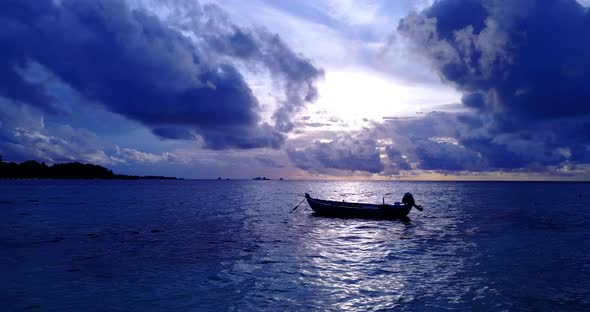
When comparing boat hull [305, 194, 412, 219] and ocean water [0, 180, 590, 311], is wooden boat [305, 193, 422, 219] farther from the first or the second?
ocean water [0, 180, 590, 311]

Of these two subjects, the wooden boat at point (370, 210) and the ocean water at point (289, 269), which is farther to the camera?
the wooden boat at point (370, 210)

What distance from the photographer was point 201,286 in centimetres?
1593

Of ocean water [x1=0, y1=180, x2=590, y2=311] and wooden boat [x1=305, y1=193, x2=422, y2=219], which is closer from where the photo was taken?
ocean water [x1=0, y1=180, x2=590, y2=311]

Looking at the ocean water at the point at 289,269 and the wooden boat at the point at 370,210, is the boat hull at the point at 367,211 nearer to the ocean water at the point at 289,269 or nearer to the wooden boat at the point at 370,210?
the wooden boat at the point at 370,210

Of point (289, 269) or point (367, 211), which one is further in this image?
point (367, 211)

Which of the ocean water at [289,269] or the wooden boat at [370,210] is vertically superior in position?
the wooden boat at [370,210]

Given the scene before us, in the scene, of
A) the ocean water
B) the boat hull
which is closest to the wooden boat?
the boat hull

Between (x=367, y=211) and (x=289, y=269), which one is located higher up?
(x=367, y=211)

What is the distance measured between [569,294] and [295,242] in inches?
662

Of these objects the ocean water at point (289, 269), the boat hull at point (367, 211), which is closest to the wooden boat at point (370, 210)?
the boat hull at point (367, 211)

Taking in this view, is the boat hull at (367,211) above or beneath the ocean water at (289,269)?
above

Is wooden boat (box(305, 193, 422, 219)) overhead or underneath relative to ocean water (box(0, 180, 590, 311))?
overhead

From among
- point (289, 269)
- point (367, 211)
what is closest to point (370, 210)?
point (367, 211)

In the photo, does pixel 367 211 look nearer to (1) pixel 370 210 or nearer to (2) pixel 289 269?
(1) pixel 370 210
